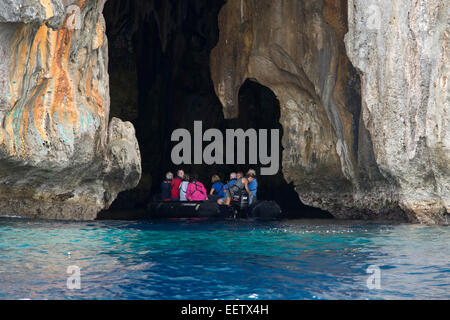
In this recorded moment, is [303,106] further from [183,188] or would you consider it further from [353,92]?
[183,188]

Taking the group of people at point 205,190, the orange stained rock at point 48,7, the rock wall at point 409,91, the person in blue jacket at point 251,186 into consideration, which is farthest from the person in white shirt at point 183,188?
the orange stained rock at point 48,7

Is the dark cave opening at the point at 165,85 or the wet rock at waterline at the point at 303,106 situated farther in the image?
the dark cave opening at the point at 165,85

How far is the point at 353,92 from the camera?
44.2ft

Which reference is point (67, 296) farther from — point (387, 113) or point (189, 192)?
point (189, 192)

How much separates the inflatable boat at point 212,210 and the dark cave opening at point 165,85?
5080 millimetres

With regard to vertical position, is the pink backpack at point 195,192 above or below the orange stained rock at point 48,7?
below

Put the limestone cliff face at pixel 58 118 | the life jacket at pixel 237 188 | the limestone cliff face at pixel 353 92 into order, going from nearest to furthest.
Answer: the limestone cliff face at pixel 58 118
the limestone cliff face at pixel 353 92
the life jacket at pixel 237 188

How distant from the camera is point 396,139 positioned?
11.4m

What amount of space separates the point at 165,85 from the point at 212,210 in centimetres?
721

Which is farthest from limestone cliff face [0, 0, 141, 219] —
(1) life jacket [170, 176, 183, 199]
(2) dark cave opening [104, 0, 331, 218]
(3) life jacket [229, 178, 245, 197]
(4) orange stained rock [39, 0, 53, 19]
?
Answer: (2) dark cave opening [104, 0, 331, 218]

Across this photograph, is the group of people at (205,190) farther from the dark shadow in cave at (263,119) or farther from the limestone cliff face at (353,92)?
the dark shadow in cave at (263,119)

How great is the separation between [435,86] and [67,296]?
812 centimetres

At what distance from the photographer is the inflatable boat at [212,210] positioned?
13.5 metres
